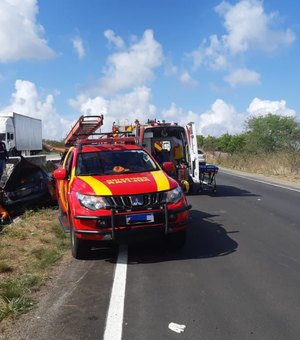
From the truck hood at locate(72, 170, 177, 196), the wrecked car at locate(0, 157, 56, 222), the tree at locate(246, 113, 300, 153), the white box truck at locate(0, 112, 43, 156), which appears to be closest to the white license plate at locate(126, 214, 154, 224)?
the truck hood at locate(72, 170, 177, 196)

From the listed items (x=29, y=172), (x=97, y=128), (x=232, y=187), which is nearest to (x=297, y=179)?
(x=232, y=187)

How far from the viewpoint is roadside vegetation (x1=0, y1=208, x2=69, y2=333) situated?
16.5 feet

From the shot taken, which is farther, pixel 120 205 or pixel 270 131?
pixel 270 131

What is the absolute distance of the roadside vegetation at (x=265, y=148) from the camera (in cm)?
Answer: 2734

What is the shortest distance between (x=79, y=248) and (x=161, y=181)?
1618 mm

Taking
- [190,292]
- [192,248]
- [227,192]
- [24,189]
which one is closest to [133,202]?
[192,248]

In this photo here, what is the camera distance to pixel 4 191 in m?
11.2

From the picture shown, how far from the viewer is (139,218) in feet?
21.3

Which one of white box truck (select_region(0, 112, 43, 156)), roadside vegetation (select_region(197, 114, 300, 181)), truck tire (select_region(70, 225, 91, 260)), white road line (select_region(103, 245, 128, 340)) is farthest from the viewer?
white box truck (select_region(0, 112, 43, 156))

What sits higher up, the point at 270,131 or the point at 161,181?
the point at 270,131

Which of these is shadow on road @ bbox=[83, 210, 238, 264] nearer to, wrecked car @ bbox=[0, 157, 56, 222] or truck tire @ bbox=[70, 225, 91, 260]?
truck tire @ bbox=[70, 225, 91, 260]

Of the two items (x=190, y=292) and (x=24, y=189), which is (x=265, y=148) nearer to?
(x=24, y=189)

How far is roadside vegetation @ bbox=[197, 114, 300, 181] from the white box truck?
16.4 metres

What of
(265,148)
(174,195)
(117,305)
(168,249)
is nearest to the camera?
(117,305)
